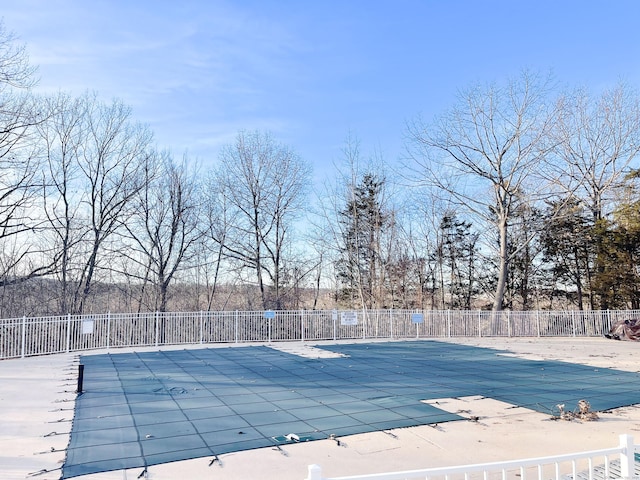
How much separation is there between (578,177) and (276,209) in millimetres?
16930

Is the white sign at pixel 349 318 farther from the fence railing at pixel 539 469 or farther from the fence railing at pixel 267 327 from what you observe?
the fence railing at pixel 539 469

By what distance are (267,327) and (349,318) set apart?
10.5ft

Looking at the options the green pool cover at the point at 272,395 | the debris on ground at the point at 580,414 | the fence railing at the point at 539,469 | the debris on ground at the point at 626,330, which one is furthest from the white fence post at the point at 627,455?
the debris on ground at the point at 626,330

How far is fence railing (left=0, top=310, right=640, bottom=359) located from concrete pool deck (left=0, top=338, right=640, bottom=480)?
5.27 meters

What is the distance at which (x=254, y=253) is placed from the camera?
76.4 feet

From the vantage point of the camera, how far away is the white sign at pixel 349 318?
664 inches

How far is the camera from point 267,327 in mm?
17047

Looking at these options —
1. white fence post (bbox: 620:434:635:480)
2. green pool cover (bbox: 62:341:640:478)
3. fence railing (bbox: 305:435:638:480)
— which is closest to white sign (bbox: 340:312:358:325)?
green pool cover (bbox: 62:341:640:478)

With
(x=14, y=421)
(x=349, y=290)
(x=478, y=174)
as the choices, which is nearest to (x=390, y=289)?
(x=349, y=290)

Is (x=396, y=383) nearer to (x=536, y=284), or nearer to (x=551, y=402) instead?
(x=551, y=402)

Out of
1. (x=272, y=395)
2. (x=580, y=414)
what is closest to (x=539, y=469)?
(x=580, y=414)

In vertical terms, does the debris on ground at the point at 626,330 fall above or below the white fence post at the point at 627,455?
below

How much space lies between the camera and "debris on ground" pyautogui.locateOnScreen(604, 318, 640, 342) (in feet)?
57.8

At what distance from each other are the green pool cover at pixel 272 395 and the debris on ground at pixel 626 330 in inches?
350
